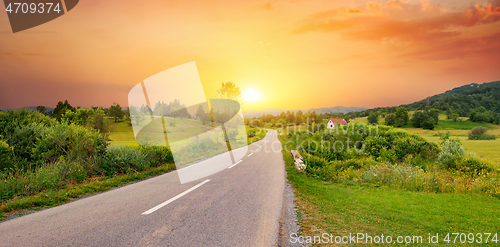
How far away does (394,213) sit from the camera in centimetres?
563

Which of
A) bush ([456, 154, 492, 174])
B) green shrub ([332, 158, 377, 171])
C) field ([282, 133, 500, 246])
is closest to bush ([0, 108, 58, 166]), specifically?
field ([282, 133, 500, 246])

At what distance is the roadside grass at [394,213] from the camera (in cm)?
452

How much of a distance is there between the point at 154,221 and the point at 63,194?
434 cm

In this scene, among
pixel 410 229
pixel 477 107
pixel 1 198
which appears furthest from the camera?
pixel 477 107

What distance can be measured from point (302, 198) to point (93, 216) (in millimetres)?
6063

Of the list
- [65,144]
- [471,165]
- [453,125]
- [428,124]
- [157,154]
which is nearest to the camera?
[65,144]

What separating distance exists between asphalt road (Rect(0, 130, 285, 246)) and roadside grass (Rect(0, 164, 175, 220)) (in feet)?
1.88

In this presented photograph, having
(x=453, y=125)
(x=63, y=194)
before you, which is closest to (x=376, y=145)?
(x=63, y=194)

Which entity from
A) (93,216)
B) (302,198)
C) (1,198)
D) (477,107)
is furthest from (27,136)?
(477,107)

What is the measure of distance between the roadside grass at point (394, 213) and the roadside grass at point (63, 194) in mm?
6976

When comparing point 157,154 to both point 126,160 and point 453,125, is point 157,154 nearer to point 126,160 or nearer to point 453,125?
point 126,160

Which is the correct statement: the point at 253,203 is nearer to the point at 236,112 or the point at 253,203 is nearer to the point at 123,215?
the point at 123,215

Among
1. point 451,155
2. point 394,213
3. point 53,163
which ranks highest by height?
point 53,163

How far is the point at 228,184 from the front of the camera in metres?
8.51
